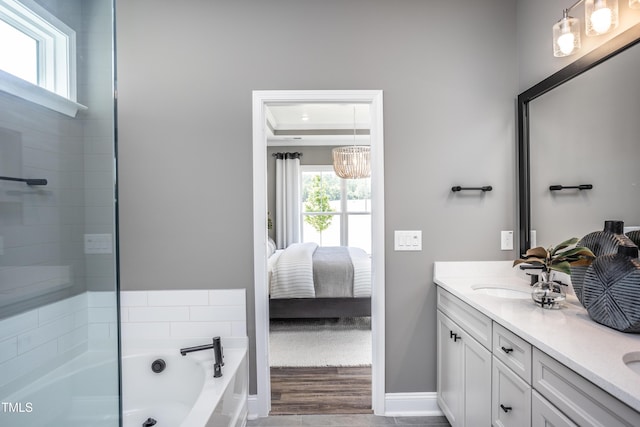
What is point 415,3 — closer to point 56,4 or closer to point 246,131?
point 246,131

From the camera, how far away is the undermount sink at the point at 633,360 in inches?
38.8

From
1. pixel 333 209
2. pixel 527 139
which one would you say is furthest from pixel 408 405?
pixel 333 209

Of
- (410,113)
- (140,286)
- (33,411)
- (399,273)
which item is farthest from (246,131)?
(33,411)

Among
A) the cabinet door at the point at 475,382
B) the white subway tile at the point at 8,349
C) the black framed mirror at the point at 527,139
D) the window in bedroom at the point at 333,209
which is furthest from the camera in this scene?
the window in bedroom at the point at 333,209

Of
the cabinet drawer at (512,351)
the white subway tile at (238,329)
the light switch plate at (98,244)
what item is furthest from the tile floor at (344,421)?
the light switch plate at (98,244)

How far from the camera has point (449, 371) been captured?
6.27 feet

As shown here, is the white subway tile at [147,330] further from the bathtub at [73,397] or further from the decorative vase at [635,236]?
the decorative vase at [635,236]

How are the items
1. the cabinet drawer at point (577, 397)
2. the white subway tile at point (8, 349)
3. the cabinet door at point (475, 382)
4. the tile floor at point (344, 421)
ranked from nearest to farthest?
the white subway tile at point (8, 349), the cabinet drawer at point (577, 397), the cabinet door at point (475, 382), the tile floor at point (344, 421)

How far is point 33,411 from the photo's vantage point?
62cm

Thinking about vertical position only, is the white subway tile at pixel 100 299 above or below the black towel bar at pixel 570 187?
below

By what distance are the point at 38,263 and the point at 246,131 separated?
5.08 ft

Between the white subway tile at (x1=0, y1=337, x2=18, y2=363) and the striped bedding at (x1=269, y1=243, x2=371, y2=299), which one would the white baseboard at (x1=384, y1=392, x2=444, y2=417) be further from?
the white subway tile at (x1=0, y1=337, x2=18, y2=363)

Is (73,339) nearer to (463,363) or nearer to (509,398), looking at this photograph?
(509,398)

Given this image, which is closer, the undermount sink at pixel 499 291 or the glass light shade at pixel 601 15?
the glass light shade at pixel 601 15
